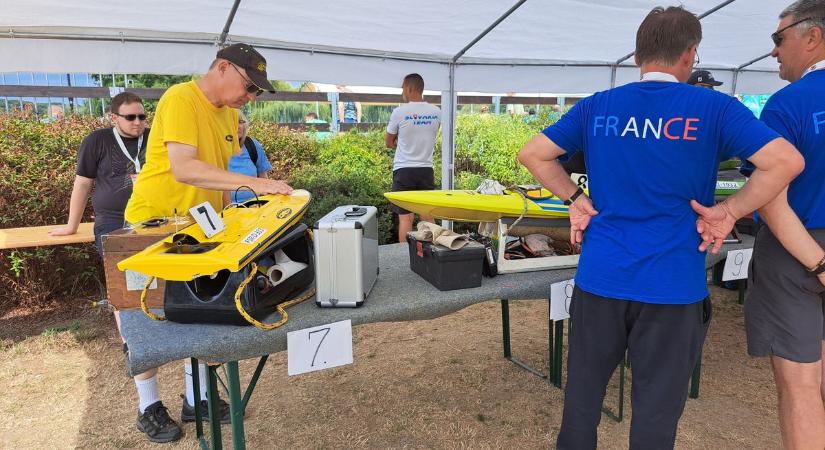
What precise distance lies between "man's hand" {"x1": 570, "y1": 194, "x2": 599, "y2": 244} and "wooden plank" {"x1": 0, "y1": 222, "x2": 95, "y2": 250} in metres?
3.34

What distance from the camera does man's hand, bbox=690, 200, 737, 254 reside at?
4.82ft

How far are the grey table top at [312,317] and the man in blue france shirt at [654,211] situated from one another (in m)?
0.57

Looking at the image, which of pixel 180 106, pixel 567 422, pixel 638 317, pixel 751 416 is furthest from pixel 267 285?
pixel 751 416

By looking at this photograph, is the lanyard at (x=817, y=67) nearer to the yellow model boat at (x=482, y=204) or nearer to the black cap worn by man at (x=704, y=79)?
the yellow model boat at (x=482, y=204)

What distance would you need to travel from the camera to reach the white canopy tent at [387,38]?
3510 millimetres

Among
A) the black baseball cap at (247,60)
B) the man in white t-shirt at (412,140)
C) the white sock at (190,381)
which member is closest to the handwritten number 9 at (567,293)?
the black baseball cap at (247,60)

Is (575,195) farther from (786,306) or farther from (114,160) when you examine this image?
(114,160)

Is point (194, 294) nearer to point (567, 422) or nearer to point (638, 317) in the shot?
point (567, 422)

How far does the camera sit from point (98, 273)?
4.58 meters

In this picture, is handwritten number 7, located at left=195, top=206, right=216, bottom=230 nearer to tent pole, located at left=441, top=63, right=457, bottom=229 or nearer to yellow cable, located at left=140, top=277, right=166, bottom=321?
yellow cable, located at left=140, top=277, right=166, bottom=321

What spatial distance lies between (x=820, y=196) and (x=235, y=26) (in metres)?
3.69

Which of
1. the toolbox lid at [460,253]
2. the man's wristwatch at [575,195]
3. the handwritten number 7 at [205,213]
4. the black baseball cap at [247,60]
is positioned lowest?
the toolbox lid at [460,253]

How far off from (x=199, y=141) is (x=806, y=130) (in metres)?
2.17

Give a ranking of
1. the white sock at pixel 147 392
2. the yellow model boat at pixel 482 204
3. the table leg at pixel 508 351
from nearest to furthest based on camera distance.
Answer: the yellow model boat at pixel 482 204, the white sock at pixel 147 392, the table leg at pixel 508 351
